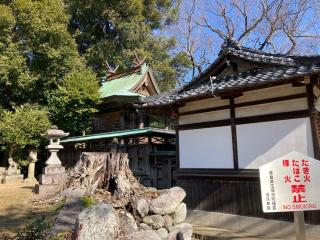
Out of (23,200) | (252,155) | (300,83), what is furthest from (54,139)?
(300,83)

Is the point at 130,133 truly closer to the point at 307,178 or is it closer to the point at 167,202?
the point at 167,202

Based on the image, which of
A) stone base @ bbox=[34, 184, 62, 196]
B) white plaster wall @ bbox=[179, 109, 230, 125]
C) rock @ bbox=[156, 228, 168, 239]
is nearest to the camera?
rock @ bbox=[156, 228, 168, 239]

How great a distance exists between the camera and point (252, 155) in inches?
372

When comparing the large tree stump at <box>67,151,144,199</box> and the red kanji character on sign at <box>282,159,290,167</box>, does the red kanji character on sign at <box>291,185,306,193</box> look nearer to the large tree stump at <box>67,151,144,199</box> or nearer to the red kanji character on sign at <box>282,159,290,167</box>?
the red kanji character on sign at <box>282,159,290,167</box>

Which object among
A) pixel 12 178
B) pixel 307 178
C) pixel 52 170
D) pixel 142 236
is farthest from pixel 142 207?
pixel 12 178

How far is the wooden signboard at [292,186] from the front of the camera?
486cm

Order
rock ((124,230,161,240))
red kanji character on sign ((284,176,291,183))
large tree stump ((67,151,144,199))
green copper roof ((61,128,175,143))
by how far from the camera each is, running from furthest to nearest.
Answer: green copper roof ((61,128,175,143)) → large tree stump ((67,151,144,199)) → rock ((124,230,161,240)) → red kanji character on sign ((284,176,291,183))

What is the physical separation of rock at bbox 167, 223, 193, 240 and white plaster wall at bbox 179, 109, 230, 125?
3.50m

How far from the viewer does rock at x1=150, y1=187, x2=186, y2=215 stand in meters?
8.91

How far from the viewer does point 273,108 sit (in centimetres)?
920

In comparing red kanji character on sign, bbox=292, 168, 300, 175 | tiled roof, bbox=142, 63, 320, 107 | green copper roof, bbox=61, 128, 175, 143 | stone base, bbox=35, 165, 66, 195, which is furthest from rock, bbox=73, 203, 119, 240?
green copper roof, bbox=61, 128, 175, 143

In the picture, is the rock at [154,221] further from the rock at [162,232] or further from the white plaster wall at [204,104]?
the white plaster wall at [204,104]

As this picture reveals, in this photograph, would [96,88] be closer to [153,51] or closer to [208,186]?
[153,51]

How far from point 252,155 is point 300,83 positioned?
7.85 ft
